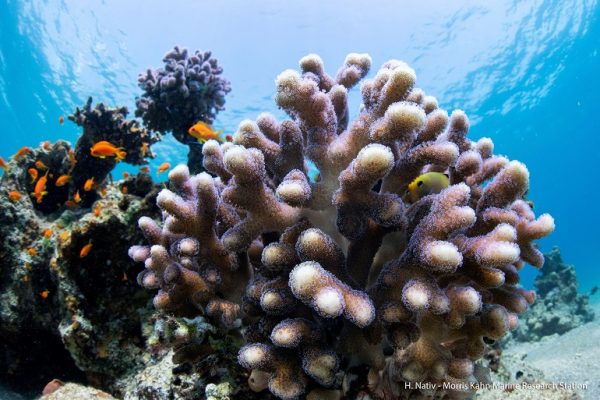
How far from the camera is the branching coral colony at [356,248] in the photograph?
63.4 inches

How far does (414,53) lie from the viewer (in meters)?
31.9

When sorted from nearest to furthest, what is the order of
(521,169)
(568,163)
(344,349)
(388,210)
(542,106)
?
1. (388,210)
2. (521,169)
3. (344,349)
4. (542,106)
5. (568,163)

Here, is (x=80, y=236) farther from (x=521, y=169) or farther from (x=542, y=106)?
(x=542, y=106)

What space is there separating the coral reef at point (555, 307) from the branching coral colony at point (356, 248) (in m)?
12.1

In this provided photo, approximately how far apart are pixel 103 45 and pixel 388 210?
37.7 metres

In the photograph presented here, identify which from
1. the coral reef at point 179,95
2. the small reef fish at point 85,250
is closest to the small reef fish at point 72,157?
the coral reef at point 179,95

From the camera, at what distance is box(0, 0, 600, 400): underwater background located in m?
3.24

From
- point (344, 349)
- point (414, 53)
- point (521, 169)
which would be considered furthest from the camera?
point (414, 53)

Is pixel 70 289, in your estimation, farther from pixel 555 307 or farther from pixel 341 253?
pixel 555 307

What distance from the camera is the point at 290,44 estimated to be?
31.7 m

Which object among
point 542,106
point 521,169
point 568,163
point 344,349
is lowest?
point 344,349

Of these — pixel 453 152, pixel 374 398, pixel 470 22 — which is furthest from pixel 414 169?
pixel 470 22

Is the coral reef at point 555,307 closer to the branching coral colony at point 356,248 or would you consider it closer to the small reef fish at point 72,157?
the branching coral colony at point 356,248

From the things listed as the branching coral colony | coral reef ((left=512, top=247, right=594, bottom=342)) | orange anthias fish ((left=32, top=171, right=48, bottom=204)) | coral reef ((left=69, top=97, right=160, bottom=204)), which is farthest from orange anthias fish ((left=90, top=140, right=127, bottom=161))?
coral reef ((left=512, top=247, right=594, bottom=342))
